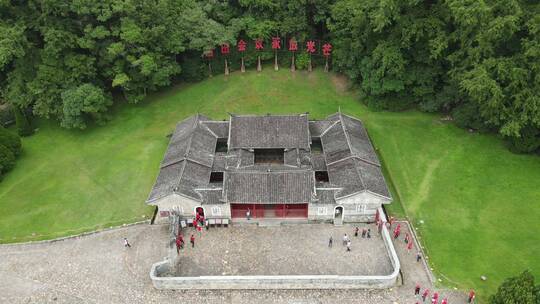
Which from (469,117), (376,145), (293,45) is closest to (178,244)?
(376,145)

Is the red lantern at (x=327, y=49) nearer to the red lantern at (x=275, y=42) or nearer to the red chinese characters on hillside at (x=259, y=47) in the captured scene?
the red lantern at (x=275, y=42)

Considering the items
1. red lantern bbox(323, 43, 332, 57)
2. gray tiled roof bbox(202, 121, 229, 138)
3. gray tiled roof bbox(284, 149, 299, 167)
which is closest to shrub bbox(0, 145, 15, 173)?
gray tiled roof bbox(202, 121, 229, 138)

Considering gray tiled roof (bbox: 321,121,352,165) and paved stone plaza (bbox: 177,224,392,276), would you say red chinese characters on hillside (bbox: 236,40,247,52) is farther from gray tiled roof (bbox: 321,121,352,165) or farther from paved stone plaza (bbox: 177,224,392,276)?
paved stone plaza (bbox: 177,224,392,276)

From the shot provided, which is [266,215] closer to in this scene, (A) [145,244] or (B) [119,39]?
(A) [145,244]

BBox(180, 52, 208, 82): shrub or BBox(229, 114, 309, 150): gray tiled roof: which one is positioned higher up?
BBox(180, 52, 208, 82): shrub

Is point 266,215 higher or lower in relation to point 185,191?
lower

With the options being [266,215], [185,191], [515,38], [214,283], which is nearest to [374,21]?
[515,38]

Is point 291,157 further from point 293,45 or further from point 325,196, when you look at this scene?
point 293,45

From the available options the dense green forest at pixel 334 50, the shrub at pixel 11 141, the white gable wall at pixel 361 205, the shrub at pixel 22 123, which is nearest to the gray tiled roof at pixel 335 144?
the white gable wall at pixel 361 205
